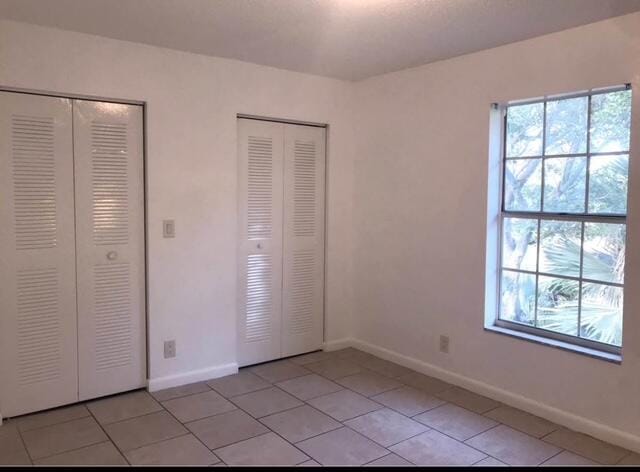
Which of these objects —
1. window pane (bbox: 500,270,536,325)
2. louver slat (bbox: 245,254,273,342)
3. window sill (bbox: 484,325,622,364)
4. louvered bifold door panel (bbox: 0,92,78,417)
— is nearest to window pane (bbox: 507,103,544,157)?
window pane (bbox: 500,270,536,325)

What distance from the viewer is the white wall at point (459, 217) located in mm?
2740

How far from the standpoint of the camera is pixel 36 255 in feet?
10.0

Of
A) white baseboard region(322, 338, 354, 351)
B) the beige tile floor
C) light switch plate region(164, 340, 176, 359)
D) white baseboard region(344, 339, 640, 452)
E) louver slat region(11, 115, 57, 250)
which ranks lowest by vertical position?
the beige tile floor

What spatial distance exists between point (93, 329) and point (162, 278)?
1.71 feet

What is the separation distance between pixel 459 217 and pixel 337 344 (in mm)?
1585

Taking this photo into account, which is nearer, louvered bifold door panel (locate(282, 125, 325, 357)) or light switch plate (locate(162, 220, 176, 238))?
light switch plate (locate(162, 220, 176, 238))

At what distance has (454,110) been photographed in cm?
354

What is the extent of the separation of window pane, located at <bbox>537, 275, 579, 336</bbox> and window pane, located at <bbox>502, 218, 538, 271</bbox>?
0.50ft

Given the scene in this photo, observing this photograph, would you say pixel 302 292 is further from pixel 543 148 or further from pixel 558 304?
pixel 543 148

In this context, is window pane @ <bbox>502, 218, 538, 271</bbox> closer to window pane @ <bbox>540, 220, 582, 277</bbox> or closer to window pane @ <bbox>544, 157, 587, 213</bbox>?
window pane @ <bbox>540, 220, 582, 277</bbox>

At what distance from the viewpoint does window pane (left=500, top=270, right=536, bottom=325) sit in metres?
3.28

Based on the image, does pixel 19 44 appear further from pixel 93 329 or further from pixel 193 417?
pixel 193 417

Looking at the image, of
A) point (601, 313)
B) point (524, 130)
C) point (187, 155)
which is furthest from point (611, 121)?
point (187, 155)

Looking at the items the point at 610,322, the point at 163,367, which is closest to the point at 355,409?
the point at 163,367
